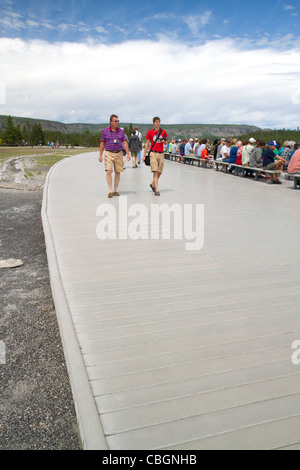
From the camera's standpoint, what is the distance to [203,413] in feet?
7.39

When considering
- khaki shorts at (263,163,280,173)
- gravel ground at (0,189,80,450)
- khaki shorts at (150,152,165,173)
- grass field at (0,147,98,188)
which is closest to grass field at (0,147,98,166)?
grass field at (0,147,98,188)

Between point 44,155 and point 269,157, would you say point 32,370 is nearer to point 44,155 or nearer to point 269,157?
point 269,157

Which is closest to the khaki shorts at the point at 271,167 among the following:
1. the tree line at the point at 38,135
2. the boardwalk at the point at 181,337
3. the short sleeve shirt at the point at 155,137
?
the short sleeve shirt at the point at 155,137

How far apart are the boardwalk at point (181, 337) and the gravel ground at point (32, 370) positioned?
364 millimetres

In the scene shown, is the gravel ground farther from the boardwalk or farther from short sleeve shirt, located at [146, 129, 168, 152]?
short sleeve shirt, located at [146, 129, 168, 152]

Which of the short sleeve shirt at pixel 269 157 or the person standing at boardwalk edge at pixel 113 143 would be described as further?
the short sleeve shirt at pixel 269 157

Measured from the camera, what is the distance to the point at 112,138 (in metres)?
8.73

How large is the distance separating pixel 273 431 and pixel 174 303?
1.64m

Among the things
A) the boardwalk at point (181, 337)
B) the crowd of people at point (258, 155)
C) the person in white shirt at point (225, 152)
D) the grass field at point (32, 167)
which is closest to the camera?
the boardwalk at point (181, 337)

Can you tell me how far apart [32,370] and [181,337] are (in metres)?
1.31

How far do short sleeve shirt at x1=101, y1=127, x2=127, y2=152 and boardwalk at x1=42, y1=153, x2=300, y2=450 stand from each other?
3.19m

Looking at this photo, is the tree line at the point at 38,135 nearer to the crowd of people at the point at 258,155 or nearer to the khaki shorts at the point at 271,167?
the crowd of people at the point at 258,155

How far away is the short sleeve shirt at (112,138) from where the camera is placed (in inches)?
342
